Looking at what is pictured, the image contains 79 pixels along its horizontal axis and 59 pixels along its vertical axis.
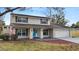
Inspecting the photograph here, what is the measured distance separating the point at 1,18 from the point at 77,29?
63.2 inches

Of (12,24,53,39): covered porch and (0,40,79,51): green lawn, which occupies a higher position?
(12,24,53,39): covered porch

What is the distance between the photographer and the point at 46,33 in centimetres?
435

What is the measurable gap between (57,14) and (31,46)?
34.5 inches

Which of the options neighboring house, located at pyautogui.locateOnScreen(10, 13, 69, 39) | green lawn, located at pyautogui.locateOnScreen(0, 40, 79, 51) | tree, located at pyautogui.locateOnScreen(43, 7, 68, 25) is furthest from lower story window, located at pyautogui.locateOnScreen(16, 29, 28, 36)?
tree, located at pyautogui.locateOnScreen(43, 7, 68, 25)

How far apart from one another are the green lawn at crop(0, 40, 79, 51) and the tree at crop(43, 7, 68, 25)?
1.66 feet

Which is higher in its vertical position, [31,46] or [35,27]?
[35,27]

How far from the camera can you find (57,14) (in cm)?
437

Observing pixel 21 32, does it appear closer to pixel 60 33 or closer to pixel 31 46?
pixel 31 46

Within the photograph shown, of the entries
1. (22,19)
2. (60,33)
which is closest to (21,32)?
(22,19)

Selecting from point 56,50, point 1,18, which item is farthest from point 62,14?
point 1,18

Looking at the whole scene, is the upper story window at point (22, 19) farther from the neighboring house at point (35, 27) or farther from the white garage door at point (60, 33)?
the white garage door at point (60, 33)

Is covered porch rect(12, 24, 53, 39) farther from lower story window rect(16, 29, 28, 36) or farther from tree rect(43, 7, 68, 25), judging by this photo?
tree rect(43, 7, 68, 25)

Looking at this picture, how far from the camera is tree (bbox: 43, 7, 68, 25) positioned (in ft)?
13.9
